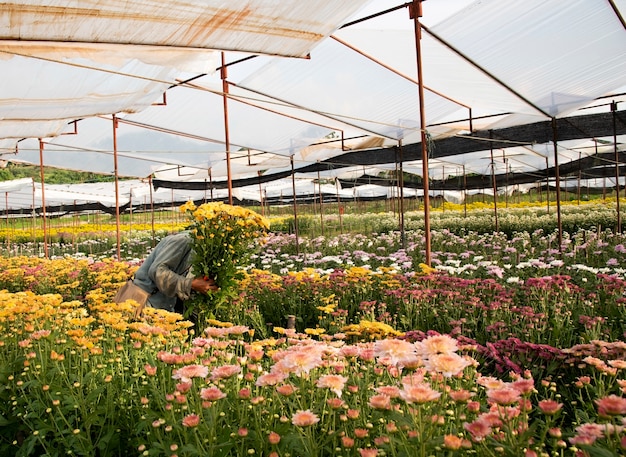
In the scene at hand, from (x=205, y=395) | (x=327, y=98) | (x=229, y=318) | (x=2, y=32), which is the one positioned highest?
(x=327, y=98)

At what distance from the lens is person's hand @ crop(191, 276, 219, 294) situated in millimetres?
4426

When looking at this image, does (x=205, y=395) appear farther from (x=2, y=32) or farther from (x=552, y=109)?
(x=552, y=109)

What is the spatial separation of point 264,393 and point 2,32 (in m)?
2.65

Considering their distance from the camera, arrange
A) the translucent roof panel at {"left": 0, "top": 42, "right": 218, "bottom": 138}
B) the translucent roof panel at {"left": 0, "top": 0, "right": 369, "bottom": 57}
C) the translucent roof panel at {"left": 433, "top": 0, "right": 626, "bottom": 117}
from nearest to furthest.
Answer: the translucent roof panel at {"left": 0, "top": 0, "right": 369, "bottom": 57} → the translucent roof panel at {"left": 0, "top": 42, "right": 218, "bottom": 138} → the translucent roof panel at {"left": 433, "top": 0, "right": 626, "bottom": 117}

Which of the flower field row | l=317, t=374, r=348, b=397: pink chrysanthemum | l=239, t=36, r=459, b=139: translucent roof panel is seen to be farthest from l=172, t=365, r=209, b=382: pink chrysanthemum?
l=239, t=36, r=459, b=139: translucent roof panel

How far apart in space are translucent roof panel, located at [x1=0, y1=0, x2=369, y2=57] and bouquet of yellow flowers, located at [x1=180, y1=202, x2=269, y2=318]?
136 cm

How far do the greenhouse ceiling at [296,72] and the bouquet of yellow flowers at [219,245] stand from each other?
1124 millimetres

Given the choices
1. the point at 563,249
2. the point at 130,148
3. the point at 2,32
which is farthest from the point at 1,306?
the point at 130,148

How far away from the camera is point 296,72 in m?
6.79

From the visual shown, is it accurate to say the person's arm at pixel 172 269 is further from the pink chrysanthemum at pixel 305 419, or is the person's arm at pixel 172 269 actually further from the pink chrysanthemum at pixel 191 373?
the pink chrysanthemum at pixel 305 419

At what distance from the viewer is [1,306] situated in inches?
129

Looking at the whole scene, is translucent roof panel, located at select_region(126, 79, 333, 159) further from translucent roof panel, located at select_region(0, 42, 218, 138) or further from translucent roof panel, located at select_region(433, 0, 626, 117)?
translucent roof panel, located at select_region(433, 0, 626, 117)

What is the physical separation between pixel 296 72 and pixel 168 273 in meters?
3.48

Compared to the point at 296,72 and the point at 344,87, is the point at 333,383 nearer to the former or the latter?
the point at 296,72
